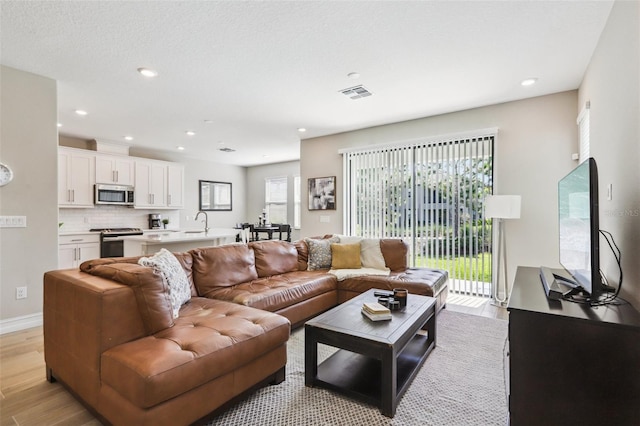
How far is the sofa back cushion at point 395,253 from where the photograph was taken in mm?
4043

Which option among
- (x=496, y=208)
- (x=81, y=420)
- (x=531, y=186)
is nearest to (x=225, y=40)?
(x=81, y=420)

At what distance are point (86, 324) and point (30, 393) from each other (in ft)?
2.84

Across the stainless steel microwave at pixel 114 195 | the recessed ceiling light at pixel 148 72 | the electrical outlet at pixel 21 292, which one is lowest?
the electrical outlet at pixel 21 292

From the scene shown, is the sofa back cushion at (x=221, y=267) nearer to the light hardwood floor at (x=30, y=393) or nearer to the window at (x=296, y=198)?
the light hardwood floor at (x=30, y=393)

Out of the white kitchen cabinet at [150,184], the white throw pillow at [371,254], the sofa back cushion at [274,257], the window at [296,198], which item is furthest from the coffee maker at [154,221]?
the white throw pillow at [371,254]

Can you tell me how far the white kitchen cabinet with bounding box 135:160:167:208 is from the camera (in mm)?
6586

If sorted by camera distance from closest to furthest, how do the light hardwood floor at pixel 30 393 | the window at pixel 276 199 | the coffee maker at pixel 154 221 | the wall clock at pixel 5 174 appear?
the light hardwood floor at pixel 30 393 < the wall clock at pixel 5 174 < the coffee maker at pixel 154 221 < the window at pixel 276 199

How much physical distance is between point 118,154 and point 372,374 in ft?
21.8

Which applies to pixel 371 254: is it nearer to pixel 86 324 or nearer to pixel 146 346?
pixel 146 346

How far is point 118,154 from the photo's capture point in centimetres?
639

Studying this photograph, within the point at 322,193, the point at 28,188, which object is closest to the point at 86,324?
the point at 28,188

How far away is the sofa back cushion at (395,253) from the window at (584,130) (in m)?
2.19

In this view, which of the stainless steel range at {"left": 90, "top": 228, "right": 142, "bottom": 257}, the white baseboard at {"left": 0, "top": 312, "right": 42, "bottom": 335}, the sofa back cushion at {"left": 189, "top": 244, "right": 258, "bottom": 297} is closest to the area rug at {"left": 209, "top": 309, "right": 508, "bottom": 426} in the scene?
the sofa back cushion at {"left": 189, "top": 244, "right": 258, "bottom": 297}

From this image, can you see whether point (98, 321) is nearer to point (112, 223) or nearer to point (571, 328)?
point (571, 328)
